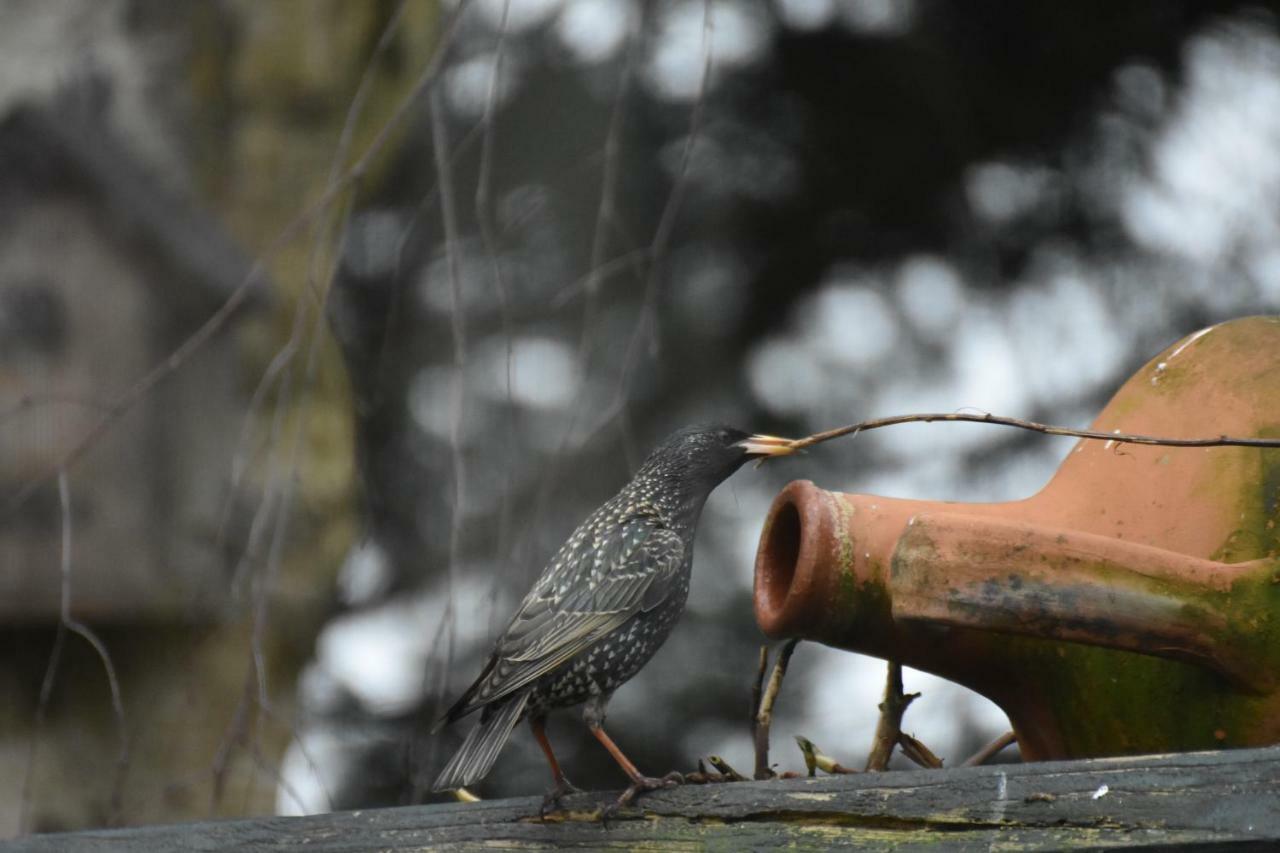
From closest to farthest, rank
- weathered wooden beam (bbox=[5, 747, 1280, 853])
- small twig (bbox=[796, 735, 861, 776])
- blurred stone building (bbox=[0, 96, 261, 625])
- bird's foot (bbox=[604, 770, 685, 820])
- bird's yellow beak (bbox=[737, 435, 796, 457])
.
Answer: weathered wooden beam (bbox=[5, 747, 1280, 853]), bird's foot (bbox=[604, 770, 685, 820]), small twig (bbox=[796, 735, 861, 776]), bird's yellow beak (bbox=[737, 435, 796, 457]), blurred stone building (bbox=[0, 96, 261, 625])

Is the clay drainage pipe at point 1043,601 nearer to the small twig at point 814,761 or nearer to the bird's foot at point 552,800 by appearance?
the small twig at point 814,761

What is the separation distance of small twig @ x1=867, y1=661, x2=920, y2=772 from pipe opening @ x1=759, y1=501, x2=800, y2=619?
169 mm

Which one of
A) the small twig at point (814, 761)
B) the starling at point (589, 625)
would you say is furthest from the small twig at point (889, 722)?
the starling at point (589, 625)

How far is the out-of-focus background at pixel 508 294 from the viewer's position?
3295mm

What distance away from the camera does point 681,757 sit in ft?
12.1

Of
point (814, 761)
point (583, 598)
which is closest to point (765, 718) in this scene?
point (814, 761)

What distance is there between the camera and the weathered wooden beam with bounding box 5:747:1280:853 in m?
1.49

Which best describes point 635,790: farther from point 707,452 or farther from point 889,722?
point 707,452

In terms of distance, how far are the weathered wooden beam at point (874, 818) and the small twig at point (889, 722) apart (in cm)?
35

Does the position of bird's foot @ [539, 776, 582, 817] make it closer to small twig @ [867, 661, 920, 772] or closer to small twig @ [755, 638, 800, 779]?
small twig @ [755, 638, 800, 779]

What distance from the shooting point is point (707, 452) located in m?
2.37

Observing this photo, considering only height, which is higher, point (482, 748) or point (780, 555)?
point (780, 555)

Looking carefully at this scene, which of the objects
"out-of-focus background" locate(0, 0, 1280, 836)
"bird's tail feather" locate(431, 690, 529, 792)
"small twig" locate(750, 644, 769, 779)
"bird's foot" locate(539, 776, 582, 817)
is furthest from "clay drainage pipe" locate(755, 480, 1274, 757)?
"out-of-focus background" locate(0, 0, 1280, 836)

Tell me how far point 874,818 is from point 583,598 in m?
0.66
